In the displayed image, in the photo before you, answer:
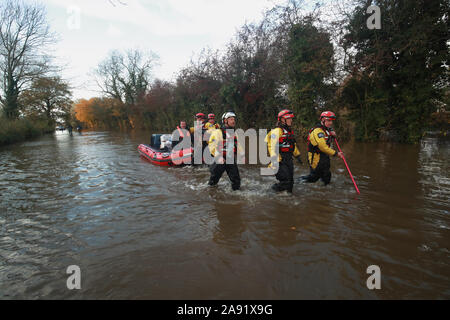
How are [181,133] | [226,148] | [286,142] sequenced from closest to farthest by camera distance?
1. [286,142]
2. [226,148]
3. [181,133]

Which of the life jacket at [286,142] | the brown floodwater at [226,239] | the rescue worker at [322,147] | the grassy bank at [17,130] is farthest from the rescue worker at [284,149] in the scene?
the grassy bank at [17,130]

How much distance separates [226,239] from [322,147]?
319 cm

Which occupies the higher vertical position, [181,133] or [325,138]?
[181,133]

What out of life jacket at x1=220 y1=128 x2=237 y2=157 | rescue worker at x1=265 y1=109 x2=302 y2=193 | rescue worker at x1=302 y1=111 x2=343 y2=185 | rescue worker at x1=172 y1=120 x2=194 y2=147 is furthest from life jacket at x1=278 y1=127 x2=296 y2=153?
rescue worker at x1=172 y1=120 x2=194 y2=147

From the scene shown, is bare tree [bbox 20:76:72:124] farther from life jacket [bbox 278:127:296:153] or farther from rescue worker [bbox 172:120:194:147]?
life jacket [bbox 278:127:296:153]

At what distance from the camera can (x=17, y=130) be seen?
20.2 m

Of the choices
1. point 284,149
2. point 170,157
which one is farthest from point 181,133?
point 284,149

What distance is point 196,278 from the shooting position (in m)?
2.63

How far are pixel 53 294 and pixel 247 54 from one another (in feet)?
60.3

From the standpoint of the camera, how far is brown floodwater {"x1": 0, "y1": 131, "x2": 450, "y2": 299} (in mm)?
2490

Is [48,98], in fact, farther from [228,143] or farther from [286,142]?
[286,142]

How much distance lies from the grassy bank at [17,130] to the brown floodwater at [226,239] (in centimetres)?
1649

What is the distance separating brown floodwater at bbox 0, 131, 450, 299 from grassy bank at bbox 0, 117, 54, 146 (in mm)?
16486

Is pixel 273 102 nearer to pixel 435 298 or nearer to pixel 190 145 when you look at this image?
pixel 190 145
